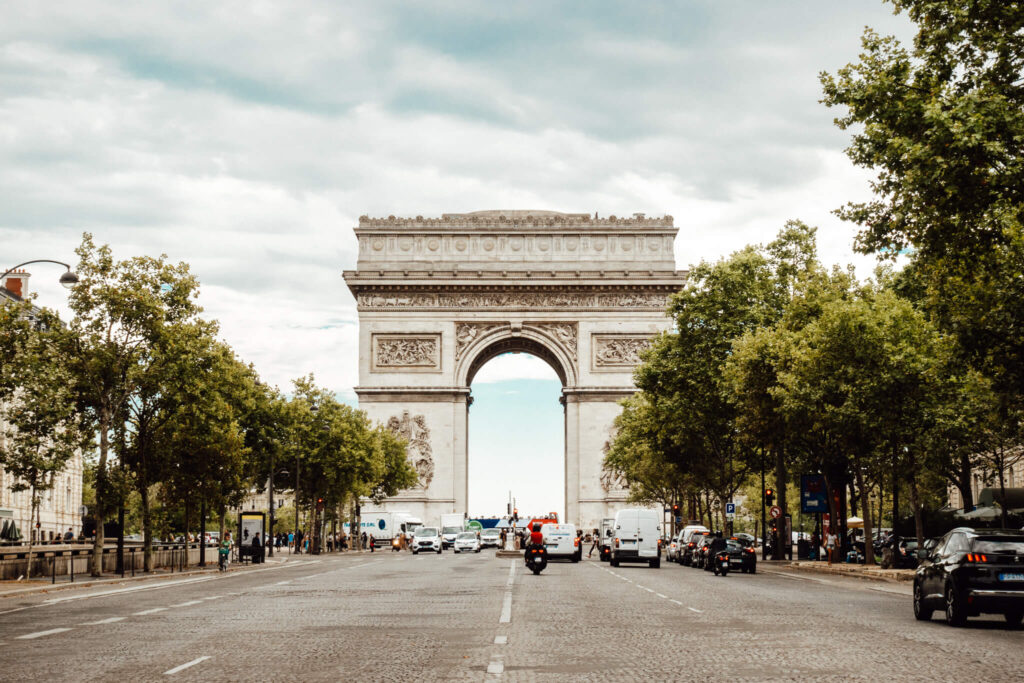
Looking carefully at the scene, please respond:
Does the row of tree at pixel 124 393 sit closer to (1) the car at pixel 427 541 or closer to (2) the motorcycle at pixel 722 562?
(2) the motorcycle at pixel 722 562

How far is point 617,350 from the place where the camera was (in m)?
87.2

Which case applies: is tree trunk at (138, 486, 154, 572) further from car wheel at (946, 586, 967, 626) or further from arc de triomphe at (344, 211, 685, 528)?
arc de triomphe at (344, 211, 685, 528)

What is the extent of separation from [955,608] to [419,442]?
68290 mm

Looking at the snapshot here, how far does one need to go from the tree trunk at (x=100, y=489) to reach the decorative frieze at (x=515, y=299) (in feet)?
157

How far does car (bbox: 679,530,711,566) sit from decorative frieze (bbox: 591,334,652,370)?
30571mm

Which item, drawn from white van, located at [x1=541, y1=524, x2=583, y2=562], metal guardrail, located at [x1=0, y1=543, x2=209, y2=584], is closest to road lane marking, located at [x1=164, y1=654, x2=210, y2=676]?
metal guardrail, located at [x1=0, y1=543, x2=209, y2=584]

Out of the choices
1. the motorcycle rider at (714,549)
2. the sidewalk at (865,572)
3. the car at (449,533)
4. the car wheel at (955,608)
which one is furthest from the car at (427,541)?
the car wheel at (955,608)

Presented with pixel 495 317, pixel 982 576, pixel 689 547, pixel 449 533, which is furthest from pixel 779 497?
pixel 982 576

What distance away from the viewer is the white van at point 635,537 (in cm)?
5041

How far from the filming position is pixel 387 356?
87.1m

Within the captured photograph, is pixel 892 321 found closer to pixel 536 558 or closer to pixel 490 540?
pixel 536 558

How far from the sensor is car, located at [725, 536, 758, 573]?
4566 centimetres

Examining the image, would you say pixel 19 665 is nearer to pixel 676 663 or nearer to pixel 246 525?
pixel 676 663

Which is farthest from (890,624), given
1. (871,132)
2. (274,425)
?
(274,425)
